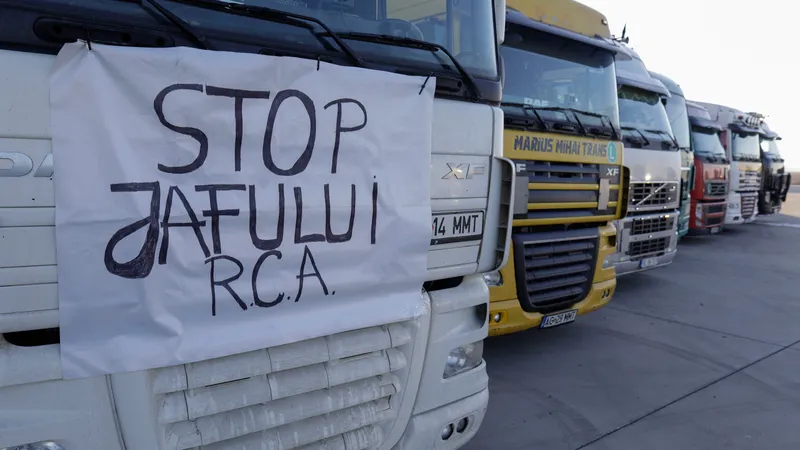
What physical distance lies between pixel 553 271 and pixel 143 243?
11.4 ft

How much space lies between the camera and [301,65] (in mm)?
2031

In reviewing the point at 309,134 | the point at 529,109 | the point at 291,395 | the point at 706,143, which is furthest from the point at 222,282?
the point at 706,143

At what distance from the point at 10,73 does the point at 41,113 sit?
0.40ft

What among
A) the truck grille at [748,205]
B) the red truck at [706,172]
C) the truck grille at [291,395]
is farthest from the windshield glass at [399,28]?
the truck grille at [748,205]

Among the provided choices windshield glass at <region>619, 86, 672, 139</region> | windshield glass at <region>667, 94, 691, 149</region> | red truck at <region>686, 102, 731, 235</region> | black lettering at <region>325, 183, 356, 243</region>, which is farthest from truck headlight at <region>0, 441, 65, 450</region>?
red truck at <region>686, 102, 731, 235</region>

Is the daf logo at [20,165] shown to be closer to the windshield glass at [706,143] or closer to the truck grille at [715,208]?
the windshield glass at [706,143]

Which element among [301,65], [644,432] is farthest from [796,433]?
[301,65]

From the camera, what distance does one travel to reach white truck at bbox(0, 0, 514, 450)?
160 centimetres

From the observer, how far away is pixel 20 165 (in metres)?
1.56

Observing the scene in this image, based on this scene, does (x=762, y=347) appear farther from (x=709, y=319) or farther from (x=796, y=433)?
(x=796, y=433)

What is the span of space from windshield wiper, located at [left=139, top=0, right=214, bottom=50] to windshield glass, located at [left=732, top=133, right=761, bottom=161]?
14.1m

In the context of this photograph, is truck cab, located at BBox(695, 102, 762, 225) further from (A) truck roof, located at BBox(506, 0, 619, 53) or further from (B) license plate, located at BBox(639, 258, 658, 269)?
(A) truck roof, located at BBox(506, 0, 619, 53)

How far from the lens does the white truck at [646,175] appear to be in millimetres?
6734

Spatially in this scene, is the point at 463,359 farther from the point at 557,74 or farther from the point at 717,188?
the point at 717,188
